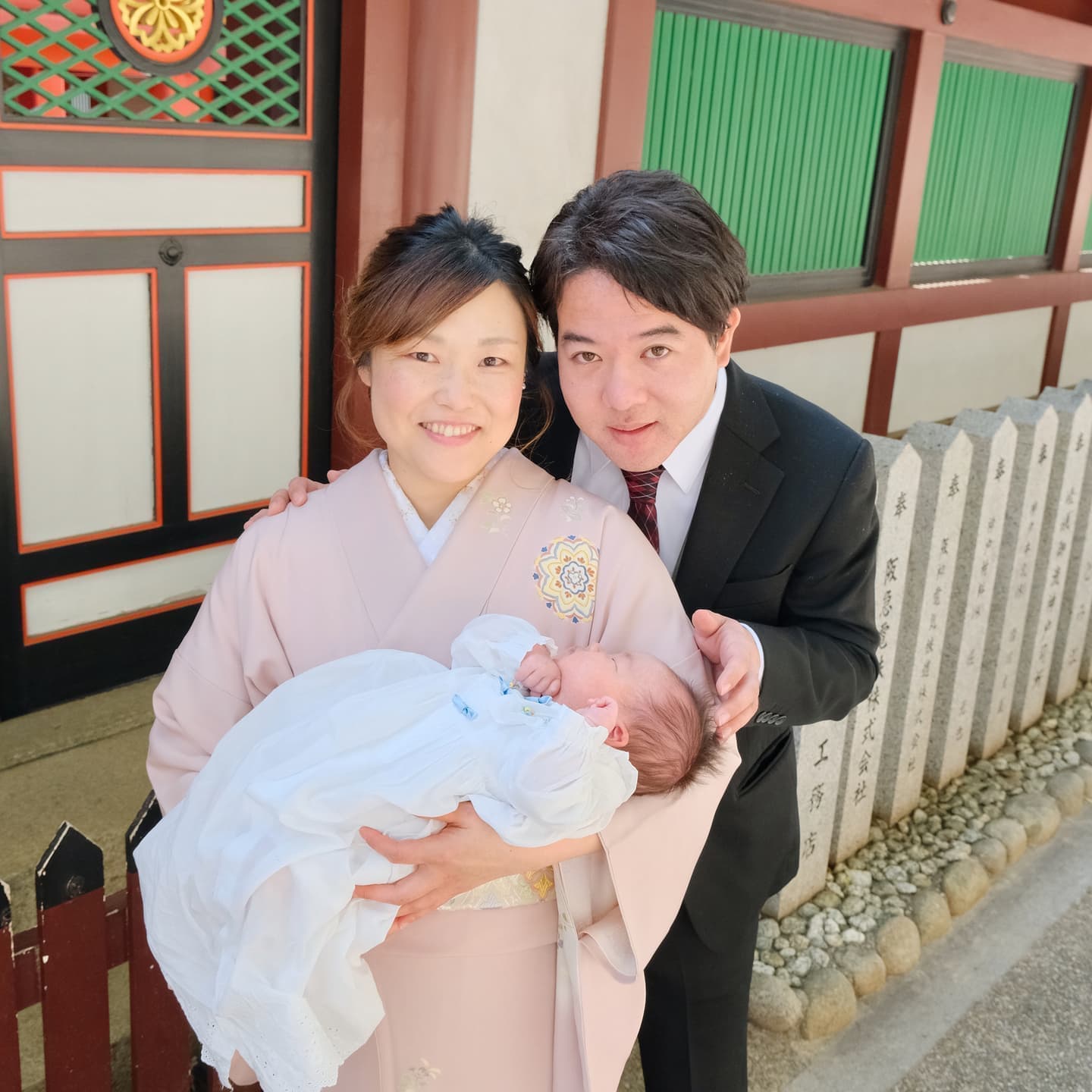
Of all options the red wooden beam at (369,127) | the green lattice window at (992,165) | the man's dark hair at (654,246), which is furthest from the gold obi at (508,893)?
the green lattice window at (992,165)

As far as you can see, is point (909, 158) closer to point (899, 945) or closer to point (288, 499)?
point (899, 945)

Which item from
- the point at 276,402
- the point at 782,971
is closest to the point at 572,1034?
the point at 782,971

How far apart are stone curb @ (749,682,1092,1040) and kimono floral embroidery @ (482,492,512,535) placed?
74.9 inches

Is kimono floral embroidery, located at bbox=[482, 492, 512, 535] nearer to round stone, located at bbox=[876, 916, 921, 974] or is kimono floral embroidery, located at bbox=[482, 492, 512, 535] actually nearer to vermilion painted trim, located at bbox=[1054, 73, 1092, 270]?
round stone, located at bbox=[876, 916, 921, 974]

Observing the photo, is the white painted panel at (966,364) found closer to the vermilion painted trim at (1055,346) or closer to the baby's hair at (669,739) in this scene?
the vermilion painted trim at (1055,346)

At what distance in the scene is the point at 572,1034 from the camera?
193cm

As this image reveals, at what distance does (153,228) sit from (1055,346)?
288 inches

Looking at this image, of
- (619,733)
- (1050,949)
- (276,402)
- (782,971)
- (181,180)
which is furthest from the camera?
(276,402)

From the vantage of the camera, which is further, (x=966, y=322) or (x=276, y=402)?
(x=966, y=322)

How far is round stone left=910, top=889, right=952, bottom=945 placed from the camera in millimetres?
3664

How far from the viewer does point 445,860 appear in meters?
1.63

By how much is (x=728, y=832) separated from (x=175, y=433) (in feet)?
8.94

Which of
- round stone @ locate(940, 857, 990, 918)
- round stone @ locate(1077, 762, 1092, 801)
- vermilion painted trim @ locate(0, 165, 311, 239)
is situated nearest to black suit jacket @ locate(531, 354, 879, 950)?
round stone @ locate(940, 857, 990, 918)

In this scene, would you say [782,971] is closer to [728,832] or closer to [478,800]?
[728,832]
